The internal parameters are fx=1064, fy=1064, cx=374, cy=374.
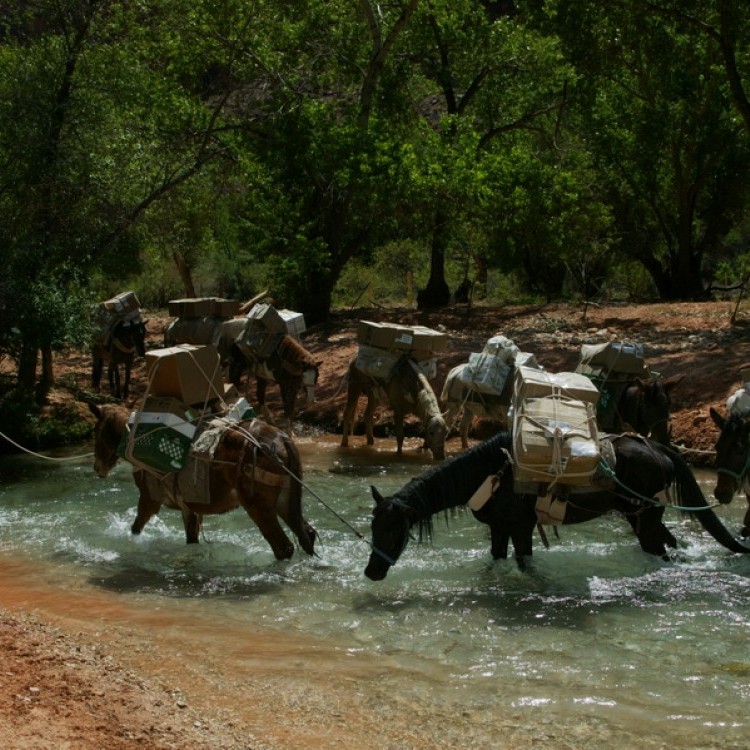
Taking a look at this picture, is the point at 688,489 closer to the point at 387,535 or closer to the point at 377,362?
the point at 387,535

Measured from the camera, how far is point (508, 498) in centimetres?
936

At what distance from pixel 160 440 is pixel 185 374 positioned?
2.23 ft

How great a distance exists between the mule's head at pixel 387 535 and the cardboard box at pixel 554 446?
3.44 ft

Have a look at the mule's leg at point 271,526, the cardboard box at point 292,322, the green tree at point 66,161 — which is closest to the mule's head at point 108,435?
the mule's leg at point 271,526

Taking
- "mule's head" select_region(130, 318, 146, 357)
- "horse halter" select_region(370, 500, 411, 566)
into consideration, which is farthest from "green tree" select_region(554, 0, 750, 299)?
"horse halter" select_region(370, 500, 411, 566)

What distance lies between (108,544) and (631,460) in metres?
5.46

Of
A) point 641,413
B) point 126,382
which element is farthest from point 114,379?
point 641,413

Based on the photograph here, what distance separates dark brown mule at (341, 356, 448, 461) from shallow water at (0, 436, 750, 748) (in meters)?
2.24

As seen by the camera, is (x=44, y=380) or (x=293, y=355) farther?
(x=44, y=380)

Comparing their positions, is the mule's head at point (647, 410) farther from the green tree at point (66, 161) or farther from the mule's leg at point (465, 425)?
the green tree at point (66, 161)

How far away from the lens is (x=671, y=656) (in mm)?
7883

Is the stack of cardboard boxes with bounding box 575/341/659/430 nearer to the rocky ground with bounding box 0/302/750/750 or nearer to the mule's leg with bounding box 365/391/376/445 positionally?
the rocky ground with bounding box 0/302/750/750

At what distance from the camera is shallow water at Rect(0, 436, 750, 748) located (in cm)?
695

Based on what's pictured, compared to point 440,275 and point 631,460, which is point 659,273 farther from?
point 631,460
